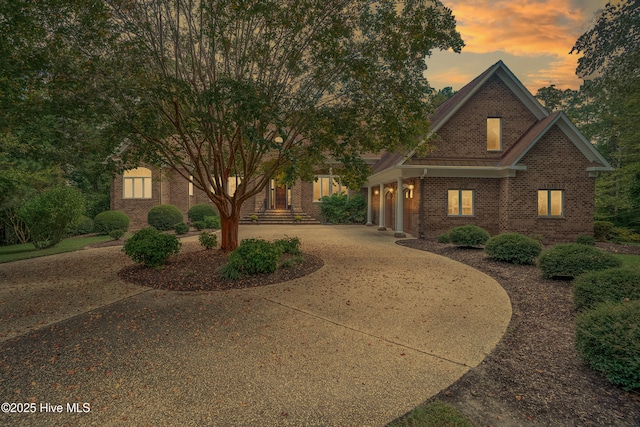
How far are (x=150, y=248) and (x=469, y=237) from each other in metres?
10.3

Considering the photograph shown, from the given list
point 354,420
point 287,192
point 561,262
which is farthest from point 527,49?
point 287,192

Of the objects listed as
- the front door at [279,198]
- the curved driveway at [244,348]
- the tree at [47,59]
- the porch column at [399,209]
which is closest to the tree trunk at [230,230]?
the curved driveway at [244,348]

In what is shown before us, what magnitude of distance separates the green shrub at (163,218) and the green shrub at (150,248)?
1218cm

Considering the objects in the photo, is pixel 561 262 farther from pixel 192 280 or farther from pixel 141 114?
pixel 141 114

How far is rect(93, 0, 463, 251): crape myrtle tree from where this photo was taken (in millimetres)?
6859

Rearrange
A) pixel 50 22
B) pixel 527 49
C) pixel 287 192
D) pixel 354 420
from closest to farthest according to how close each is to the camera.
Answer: pixel 354 420 < pixel 50 22 < pixel 527 49 < pixel 287 192

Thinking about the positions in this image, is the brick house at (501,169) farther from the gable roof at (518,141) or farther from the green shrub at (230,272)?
the green shrub at (230,272)

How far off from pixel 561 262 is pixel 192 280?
833 cm

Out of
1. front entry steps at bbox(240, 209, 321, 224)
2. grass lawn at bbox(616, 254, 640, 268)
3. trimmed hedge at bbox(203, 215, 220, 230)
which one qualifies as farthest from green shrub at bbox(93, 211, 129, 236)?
grass lawn at bbox(616, 254, 640, 268)

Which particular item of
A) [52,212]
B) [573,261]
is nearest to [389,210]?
[573,261]

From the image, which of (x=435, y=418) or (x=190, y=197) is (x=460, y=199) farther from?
(x=190, y=197)

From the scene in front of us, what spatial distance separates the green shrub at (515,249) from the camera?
8.99m

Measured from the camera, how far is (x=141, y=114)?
712 cm

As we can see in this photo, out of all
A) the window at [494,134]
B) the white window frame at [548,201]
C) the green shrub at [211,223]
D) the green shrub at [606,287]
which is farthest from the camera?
the green shrub at [211,223]
